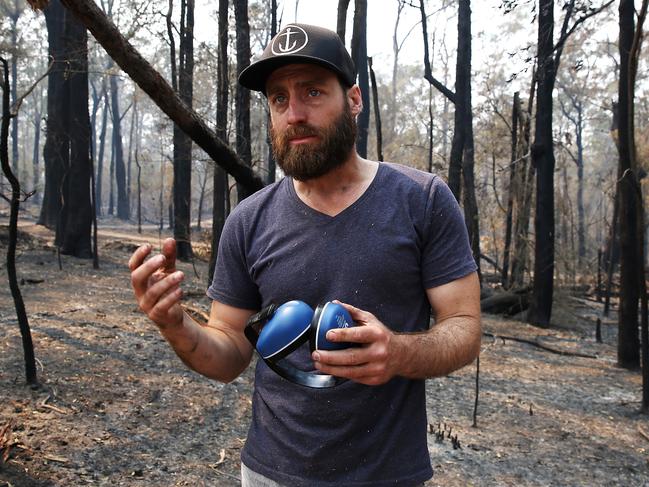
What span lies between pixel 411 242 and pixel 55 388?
502cm

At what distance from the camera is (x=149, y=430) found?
520cm

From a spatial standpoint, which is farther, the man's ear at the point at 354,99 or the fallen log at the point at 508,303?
the fallen log at the point at 508,303

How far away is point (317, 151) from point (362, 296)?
50cm

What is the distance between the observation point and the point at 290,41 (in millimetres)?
1871

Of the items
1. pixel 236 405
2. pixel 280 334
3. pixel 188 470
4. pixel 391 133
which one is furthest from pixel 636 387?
pixel 391 133

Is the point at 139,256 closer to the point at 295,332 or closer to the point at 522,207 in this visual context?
the point at 295,332

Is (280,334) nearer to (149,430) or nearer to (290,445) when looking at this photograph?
(290,445)

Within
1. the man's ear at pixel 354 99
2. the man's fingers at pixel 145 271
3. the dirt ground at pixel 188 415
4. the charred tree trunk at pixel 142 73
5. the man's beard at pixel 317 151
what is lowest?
the dirt ground at pixel 188 415

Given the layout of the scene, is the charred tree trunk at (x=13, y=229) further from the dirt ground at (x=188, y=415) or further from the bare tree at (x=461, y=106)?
the bare tree at (x=461, y=106)

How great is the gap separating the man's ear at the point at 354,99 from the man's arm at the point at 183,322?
0.80m

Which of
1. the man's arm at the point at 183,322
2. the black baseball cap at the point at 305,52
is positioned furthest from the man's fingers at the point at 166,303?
the black baseball cap at the point at 305,52

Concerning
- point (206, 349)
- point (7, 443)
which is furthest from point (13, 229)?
point (206, 349)

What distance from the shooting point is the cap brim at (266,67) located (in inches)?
72.0

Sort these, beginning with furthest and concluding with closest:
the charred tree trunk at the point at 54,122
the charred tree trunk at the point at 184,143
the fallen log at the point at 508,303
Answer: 1. the charred tree trunk at the point at 54,122
2. the charred tree trunk at the point at 184,143
3. the fallen log at the point at 508,303
